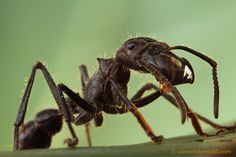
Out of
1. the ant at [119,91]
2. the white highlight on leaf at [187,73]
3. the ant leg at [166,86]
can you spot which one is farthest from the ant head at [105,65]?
the white highlight on leaf at [187,73]

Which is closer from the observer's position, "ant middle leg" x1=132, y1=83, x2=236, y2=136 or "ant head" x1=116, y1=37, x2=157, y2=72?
"ant middle leg" x1=132, y1=83, x2=236, y2=136

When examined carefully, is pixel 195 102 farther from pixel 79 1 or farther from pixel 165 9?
pixel 79 1

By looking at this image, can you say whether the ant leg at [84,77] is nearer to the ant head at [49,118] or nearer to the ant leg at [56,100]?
the ant head at [49,118]

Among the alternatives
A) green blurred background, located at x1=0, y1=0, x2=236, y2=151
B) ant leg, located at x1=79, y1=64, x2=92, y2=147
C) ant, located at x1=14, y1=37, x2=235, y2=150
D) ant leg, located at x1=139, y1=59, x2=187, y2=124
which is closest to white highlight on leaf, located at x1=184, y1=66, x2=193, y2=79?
ant, located at x1=14, y1=37, x2=235, y2=150

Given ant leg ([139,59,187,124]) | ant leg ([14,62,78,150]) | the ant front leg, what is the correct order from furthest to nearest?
the ant front leg, ant leg ([14,62,78,150]), ant leg ([139,59,187,124])

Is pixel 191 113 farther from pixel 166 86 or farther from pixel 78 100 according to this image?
pixel 78 100

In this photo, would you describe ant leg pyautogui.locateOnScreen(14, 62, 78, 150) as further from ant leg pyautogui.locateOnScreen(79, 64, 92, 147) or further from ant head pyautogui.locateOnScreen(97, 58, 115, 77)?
ant leg pyautogui.locateOnScreen(79, 64, 92, 147)

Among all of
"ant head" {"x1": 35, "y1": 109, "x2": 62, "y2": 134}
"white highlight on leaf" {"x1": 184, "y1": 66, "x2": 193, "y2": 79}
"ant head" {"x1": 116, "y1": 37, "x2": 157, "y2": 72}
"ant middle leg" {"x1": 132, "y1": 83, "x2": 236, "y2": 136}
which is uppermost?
"ant head" {"x1": 116, "y1": 37, "x2": 157, "y2": 72}
